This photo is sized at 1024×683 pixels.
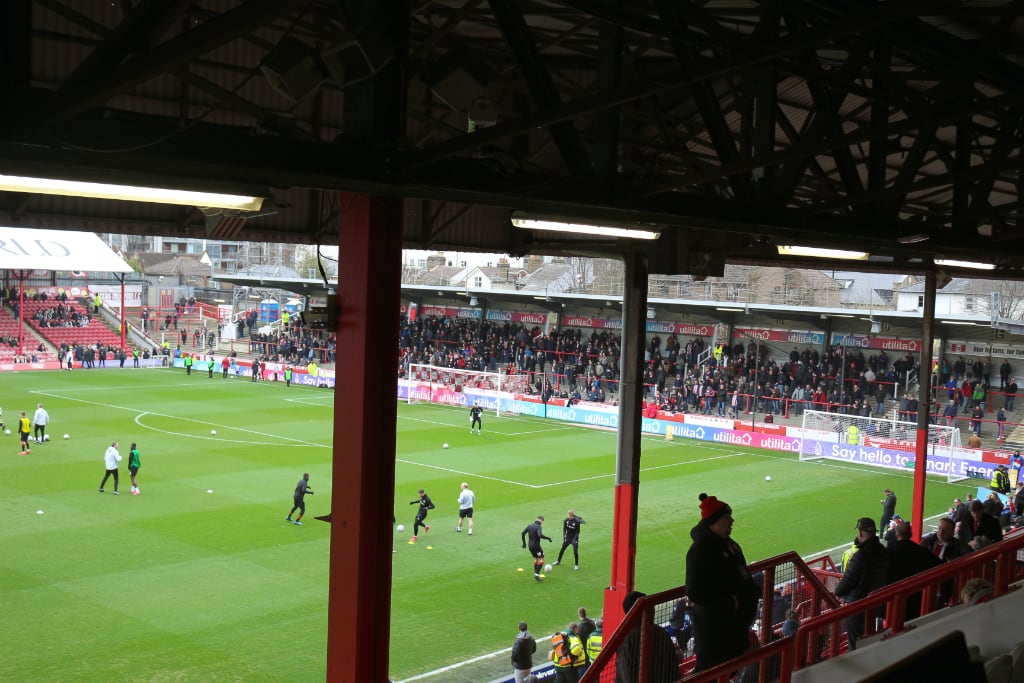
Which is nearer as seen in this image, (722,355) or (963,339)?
(963,339)

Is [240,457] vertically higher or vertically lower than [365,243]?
lower

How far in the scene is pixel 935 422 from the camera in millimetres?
38969

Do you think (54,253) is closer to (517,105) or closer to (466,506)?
(466,506)

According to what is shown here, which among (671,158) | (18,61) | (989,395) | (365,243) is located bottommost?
(989,395)

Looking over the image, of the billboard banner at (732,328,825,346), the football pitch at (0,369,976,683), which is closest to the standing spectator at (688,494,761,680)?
the football pitch at (0,369,976,683)

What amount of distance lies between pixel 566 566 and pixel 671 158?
9.97 m

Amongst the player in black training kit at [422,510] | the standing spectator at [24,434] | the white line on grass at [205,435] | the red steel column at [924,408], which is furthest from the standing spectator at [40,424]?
the red steel column at [924,408]

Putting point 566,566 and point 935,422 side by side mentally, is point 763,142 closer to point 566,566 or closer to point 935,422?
point 566,566

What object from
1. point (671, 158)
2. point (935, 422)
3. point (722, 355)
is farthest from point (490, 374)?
point (671, 158)

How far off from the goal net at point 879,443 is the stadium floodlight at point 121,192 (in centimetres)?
3141

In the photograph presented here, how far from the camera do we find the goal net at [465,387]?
46656 mm

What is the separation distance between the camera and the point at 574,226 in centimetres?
745

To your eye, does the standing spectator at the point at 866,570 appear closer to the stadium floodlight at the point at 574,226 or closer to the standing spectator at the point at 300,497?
the stadium floodlight at the point at 574,226

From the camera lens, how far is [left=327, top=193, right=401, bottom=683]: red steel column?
270 inches
